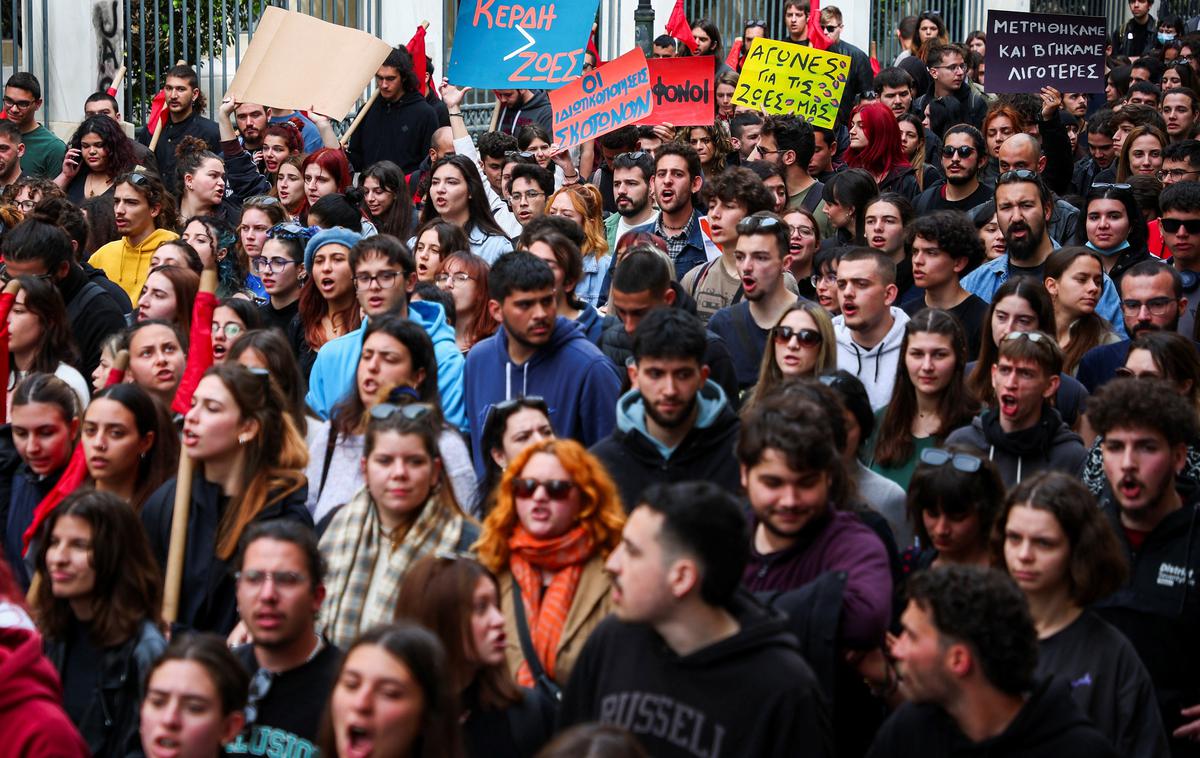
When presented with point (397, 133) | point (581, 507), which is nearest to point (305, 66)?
point (397, 133)

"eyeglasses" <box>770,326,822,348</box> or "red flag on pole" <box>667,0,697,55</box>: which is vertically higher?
"red flag on pole" <box>667,0,697,55</box>

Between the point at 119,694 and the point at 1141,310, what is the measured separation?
5.02 m

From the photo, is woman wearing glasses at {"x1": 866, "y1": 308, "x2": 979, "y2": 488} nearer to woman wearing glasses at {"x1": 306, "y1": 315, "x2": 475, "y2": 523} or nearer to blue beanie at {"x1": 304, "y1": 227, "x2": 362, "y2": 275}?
woman wearing glasses at {"x1": 306, "y1": 315, "x2": 475, "y2": 523}

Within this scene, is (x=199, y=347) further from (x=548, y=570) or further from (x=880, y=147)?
(x=880, y=147)

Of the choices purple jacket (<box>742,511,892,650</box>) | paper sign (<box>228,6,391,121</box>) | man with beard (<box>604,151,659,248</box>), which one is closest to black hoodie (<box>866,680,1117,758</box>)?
purple jacket (<box>742,511,892,650</box>)

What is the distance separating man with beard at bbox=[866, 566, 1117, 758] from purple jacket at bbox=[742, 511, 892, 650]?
17.3 inches

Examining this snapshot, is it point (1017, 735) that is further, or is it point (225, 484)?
point (225, 484)

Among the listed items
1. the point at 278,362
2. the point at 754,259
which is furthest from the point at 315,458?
the point at 754,259

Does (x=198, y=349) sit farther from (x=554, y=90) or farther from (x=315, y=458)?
(x=554, y=90)

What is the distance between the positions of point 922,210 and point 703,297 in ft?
8.60

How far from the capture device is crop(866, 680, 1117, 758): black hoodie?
14.0 feet

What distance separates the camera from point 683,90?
12648 mm

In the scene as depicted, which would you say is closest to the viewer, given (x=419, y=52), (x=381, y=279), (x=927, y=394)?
(x=927, y=394)

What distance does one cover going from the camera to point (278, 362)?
22.9ft
